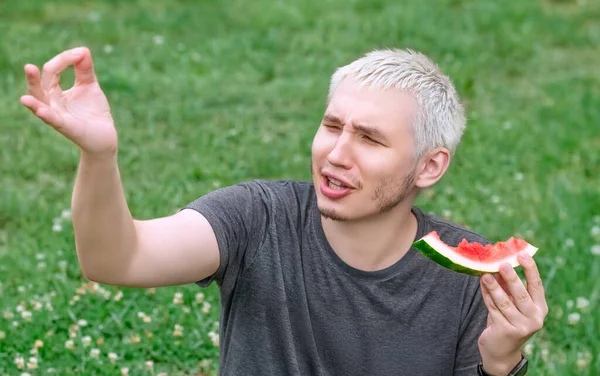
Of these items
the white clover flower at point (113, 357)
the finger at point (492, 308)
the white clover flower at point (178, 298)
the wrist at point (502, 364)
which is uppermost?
the finger at point (492, 308)

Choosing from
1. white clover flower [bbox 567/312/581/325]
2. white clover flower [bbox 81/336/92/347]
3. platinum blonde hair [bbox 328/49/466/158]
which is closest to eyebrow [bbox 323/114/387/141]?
platinum blonde hair [bbox 328/49/466/158]

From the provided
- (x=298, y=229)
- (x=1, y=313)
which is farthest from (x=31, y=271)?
(x=298, y=229)

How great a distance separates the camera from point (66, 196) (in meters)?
6.82

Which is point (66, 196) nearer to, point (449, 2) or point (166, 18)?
point (166, 18)

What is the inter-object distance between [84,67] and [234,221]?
0.97 metres

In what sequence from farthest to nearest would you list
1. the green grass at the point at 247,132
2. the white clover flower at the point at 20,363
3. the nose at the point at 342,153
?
the green grass at the point at 247,132 → the white clover flower at the point at 20,363 → the nose at the point at 342,153

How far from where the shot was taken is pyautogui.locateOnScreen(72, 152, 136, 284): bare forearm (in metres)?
3.15

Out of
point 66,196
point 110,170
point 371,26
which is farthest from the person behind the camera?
point 371,26

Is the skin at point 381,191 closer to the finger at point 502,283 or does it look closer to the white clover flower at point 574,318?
the finger at point 502,283

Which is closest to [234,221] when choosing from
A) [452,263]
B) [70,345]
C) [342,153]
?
[342,153]

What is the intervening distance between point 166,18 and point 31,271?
4.58 m

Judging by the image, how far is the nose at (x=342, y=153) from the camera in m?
3.82

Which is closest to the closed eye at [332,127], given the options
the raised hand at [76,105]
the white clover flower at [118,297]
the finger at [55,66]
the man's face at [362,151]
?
the man's face at [362,151]

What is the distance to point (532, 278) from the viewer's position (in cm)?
362
